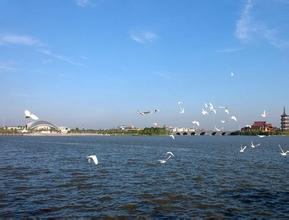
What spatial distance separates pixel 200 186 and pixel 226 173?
9.56 meters

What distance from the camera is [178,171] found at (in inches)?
1602

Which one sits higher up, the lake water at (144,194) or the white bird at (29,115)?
the white bird at (29,115)

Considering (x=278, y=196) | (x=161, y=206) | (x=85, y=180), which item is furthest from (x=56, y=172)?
(x=278, y=196)

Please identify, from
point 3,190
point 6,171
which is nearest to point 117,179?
point 3,190

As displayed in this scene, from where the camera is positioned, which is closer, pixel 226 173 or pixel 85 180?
pixel 85 180

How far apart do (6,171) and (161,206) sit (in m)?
22.2

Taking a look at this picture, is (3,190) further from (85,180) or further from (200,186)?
(200,186)

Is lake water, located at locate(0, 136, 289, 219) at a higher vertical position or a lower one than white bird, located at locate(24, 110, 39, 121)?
lower

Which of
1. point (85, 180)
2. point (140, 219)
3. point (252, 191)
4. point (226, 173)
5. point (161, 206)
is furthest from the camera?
point (226, 173)

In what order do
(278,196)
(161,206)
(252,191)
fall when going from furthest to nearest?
1. (252,191)
2. (278,196)
3. (161,206)

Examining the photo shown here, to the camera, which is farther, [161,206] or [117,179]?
[117,179]

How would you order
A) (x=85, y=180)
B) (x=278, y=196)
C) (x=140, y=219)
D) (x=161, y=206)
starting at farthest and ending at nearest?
(x=85, y=180)
(x=278, y=196)
(x=161, y=206)
(x=140, y=219)

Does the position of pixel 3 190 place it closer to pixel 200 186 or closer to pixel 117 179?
pixel 117 179

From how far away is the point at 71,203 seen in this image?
23.8 metres
